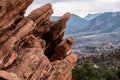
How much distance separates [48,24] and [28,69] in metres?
17.3

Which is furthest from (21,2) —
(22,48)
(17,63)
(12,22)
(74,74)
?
(74,74)

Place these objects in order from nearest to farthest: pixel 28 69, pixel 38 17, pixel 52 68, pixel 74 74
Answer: pixel 28 69 → pixel 52 68 → pixel 38 17 → pixel 74 74

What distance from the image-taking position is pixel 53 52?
63.7m

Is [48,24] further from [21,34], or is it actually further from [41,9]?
[21,34]

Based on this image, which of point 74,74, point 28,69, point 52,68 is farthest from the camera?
point 74,74

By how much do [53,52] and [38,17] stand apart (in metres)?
7.31

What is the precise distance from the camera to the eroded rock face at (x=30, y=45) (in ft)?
159

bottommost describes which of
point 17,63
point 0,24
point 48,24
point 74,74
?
point 74,74

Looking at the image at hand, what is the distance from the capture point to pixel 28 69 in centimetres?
4825

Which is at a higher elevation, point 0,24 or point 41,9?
point 0,24

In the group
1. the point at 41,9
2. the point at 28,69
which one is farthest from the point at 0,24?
the point at 41,9

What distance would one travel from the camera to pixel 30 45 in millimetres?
54312

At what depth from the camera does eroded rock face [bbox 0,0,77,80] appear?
4831 centimetres

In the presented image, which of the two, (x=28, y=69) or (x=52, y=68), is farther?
(x=52, y=68)
